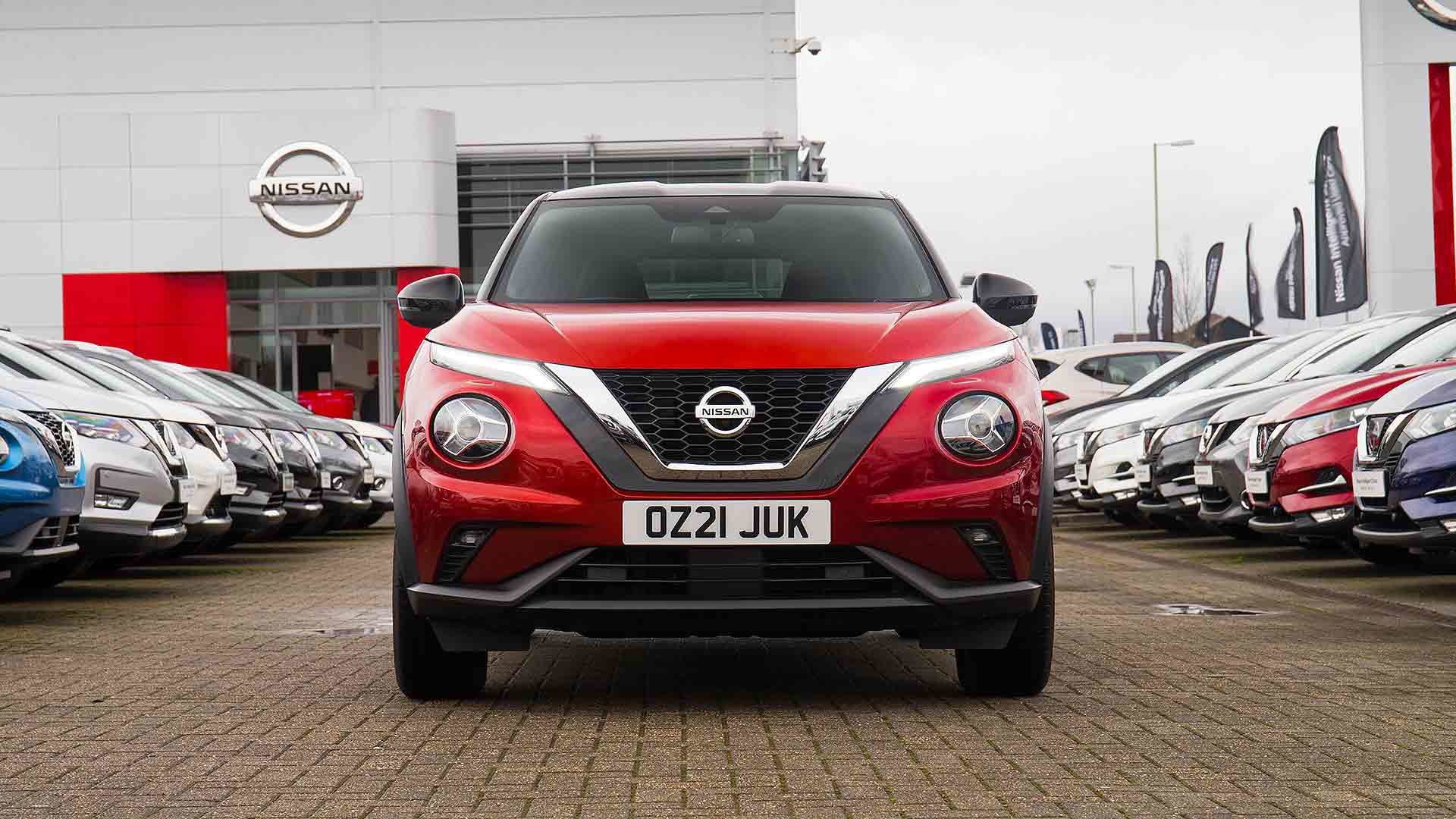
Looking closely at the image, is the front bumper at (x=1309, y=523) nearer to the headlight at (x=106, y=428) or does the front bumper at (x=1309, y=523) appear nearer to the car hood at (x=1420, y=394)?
the car hood at (x=1420, y=394)

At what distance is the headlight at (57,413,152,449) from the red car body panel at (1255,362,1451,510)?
21.1 ft

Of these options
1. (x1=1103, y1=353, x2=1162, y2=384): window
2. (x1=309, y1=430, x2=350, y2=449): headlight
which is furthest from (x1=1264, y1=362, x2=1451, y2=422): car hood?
(x1=1103, y1=353, x2=1162, y2=384): window

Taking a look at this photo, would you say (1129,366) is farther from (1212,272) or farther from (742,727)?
(1212,272)

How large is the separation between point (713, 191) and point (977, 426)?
74.8 inches

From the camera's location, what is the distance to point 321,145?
35.1 meters

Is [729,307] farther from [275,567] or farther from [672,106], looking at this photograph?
[672,106]

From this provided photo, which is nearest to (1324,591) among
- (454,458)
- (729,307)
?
(729,307)

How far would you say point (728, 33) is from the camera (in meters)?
39.9

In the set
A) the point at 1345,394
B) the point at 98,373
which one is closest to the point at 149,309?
the point at 98,373

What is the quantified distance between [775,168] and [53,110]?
15913mm

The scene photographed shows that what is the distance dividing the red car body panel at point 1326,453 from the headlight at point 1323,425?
0.09 feet

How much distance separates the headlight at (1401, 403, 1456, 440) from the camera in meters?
8.64

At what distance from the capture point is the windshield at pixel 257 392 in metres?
16.6

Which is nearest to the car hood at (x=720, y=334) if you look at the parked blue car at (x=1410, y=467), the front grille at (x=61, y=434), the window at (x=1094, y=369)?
the parked blue car at (x=1410, y=467)
